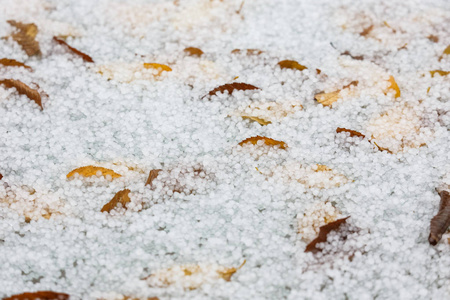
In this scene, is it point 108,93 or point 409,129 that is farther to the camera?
point 108,93

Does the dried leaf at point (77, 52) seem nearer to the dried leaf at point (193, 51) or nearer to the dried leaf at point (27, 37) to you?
the dried leaf at point (27, 37)

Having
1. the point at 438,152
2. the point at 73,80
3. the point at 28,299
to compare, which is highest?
the point at 438,152

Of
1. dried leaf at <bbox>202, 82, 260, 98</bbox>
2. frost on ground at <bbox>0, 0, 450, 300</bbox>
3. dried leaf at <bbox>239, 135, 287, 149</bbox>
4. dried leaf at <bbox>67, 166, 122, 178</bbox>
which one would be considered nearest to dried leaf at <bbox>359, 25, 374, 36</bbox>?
frost on ground at <bbox>0, 0, 450, 300</bbox>

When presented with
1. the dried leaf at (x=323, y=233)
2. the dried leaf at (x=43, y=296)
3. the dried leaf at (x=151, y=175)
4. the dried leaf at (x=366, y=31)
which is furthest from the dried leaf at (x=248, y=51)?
the dried leaf at (x=43, y=296)

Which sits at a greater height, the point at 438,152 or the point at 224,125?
the point at 438,152

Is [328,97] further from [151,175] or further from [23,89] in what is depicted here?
[23,89]

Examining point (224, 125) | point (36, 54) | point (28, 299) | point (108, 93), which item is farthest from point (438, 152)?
point (36, 54)

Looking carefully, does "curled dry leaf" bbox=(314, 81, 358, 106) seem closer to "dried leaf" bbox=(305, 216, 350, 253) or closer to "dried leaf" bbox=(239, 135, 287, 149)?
"dried leaf" bbox=(239, 135, 287, 149)

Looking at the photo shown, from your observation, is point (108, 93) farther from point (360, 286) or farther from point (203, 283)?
point (360, 286)
